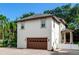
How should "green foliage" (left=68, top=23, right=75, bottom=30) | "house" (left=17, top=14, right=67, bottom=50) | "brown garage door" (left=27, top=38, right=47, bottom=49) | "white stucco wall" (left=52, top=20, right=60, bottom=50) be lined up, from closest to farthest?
"brown garage door" (left=27, top=38, right=47, bottom=49) < "house" (left=17, top=14, right=67, bottom=50) < "white stucco wall" (left=52, top=20, right=60, bottom=50) < "green foliage" (left=68, top=23, right=75, bottom=30)

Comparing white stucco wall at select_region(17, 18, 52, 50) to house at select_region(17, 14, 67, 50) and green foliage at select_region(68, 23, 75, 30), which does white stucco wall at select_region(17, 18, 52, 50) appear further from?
green foliage at select_region(68, 23, 75, 30)

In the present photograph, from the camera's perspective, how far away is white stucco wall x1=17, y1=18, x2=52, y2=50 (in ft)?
77.2

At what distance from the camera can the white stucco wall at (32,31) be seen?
23.5 metres

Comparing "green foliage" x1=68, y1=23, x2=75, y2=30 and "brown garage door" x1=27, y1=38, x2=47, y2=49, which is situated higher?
"green foliage" x1=68, y1=23, x2=75, y2=30

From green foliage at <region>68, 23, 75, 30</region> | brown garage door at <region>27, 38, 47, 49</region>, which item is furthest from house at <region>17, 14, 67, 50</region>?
green foliage at <region>68, 23, 75, 30</region>

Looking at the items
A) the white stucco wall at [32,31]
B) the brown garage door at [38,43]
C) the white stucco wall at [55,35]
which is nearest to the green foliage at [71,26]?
the white stucco wall at [55,35]

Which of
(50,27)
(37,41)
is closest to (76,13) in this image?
(50,27)

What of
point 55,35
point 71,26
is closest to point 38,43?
point 55,35

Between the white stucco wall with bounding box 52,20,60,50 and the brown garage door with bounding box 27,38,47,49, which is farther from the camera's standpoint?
the white stucco wall with bounding box 52,20,60,50

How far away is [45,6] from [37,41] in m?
3.59

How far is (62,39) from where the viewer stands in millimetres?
26609

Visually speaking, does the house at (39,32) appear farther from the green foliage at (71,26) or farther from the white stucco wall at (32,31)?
the green foliage at (71,26)

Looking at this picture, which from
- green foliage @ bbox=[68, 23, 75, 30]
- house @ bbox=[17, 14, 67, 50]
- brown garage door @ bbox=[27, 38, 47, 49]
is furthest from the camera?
green foliage @ bbox=[68, 23, 75, 30]
